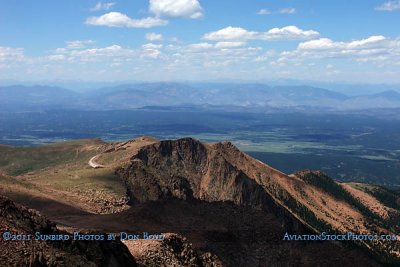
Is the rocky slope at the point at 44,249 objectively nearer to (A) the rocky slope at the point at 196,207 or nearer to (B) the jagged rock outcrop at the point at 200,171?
(A) the rocky slope at the point at 196,207

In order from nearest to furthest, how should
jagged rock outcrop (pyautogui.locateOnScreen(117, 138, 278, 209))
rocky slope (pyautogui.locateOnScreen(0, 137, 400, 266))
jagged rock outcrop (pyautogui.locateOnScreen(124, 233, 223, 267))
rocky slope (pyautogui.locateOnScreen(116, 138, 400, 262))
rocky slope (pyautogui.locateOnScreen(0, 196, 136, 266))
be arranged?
rocky slope (pyautogui.locateOnScreen(0, 196, 136, 266)), jagged rock outcrop (pyautogui.locateOnScreen(124, 233, 223, 267)), rocky slope (pyautogui.locateOnScreen(0, 137, 400, 266)), rocky slope (pyautogui.locateOnScreen(116, 138, 400, 262)), jagged rock outcrop (pyautogui.locateOnScreen(117, 138, 278, 209))

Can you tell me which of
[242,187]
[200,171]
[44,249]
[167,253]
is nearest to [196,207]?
[167,253]

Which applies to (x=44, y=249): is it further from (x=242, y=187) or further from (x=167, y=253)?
(x=242, y=187)

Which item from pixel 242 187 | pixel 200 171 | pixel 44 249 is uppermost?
pixel 44 249

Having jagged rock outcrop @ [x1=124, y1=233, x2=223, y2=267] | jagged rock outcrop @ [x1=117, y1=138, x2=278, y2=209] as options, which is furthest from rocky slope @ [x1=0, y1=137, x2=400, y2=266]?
jagged rock outcrop @ [x1=117, y1=138, x2=278, y2=209]

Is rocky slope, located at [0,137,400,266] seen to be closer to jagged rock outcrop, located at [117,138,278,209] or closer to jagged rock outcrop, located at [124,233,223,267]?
jagged rock outcrop, located at [124,233,223,267]

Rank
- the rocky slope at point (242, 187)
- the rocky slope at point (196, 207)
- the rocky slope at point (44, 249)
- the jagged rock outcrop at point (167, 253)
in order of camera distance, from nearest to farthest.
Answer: the rocky slope at point (44, 249) < the jagged rock outcrop at point (167, 253) < the rocky slope at point (196, 207) < the rocky slope at point (242, 187)

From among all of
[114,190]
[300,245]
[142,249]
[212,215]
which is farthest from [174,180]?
[142,249]

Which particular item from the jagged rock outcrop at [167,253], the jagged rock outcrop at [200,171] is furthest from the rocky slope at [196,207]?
the jagged rock outcrop at [200,171]

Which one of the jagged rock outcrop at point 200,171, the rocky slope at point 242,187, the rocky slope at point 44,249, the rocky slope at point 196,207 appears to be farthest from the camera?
the jagged rock outcrop at point 200,171

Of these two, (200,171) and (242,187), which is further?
(200,171)

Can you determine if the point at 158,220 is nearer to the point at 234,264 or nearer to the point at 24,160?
the point at 234,264

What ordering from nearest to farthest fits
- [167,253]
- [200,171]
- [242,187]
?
[167,253]
[242,187]
[200,171]
